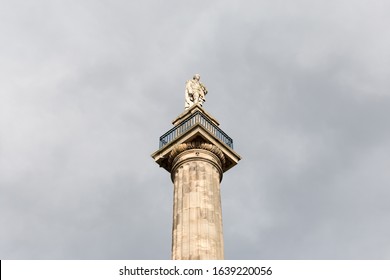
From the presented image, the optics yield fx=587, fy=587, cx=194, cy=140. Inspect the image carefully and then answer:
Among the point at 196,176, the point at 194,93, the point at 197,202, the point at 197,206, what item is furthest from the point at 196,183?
the point at 194,93

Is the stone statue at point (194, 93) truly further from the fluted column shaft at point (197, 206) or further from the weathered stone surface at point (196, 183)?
the fluted column shaft at point (197, 206)

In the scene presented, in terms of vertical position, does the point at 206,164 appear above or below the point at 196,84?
below

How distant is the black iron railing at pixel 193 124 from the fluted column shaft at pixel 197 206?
4.27 feet

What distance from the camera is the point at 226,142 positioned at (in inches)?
1111

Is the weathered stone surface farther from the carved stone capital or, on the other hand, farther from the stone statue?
the stone statue

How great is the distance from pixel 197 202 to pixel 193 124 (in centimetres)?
427

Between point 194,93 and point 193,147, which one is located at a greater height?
point 194,93

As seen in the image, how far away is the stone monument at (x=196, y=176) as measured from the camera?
2355 centimetres

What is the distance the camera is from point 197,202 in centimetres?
2459

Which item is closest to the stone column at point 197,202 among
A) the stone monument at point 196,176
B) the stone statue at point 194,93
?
the stone monument at point 196,176

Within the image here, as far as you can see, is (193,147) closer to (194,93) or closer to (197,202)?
(197,202)
